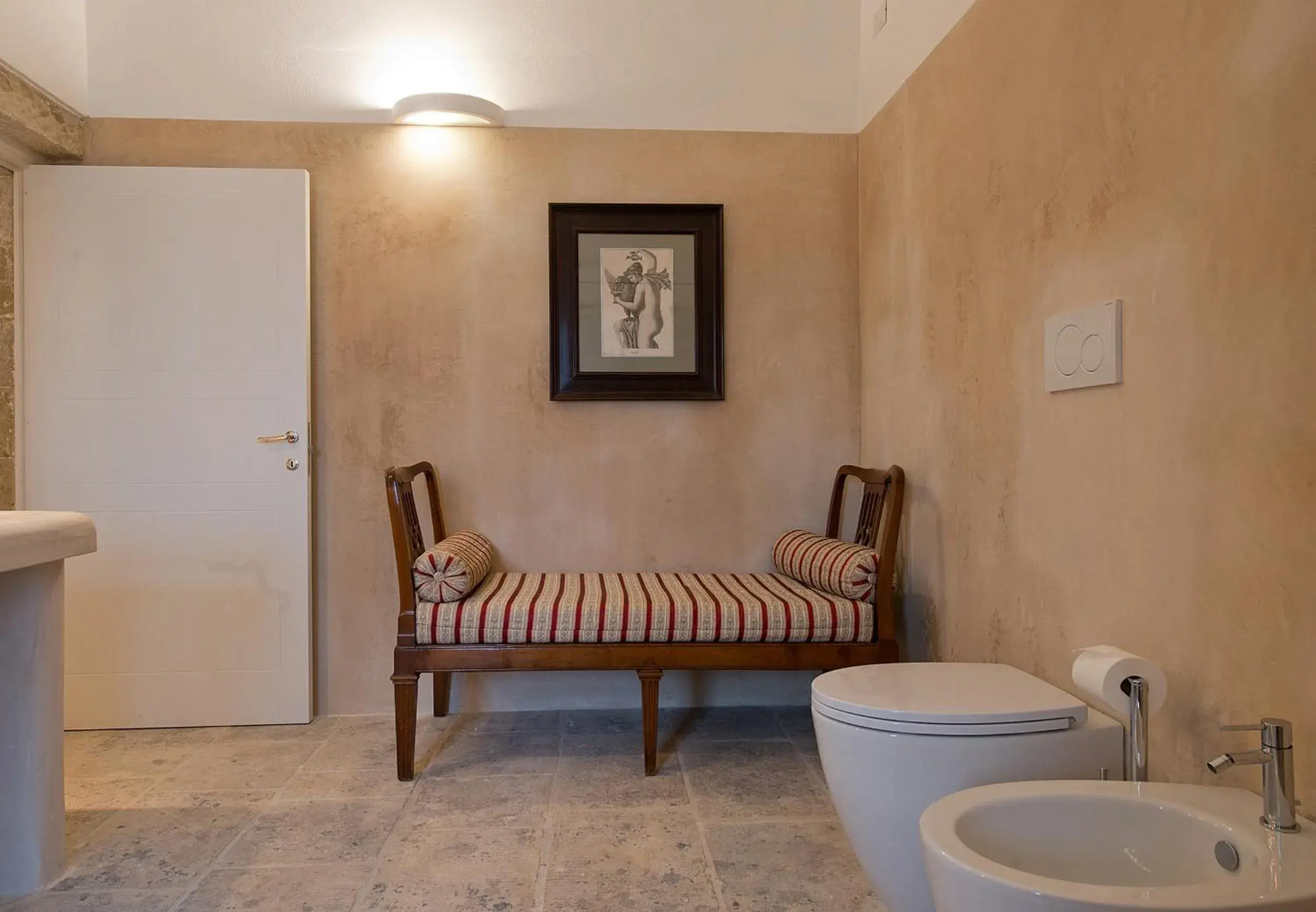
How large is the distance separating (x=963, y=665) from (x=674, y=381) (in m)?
1.49

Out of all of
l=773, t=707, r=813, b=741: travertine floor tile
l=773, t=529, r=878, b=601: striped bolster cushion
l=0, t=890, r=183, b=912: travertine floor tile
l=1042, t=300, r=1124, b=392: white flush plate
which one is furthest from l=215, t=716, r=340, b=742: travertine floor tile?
l=1042, t=300, r=1124, b=392: white flush plate

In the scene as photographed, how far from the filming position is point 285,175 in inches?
112

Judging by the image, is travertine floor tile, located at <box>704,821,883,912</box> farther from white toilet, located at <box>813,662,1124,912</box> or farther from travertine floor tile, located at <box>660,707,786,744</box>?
travertine floor tile, located at <box>660,707,786,744</box>

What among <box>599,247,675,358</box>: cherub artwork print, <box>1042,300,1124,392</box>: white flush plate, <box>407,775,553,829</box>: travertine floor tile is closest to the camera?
<box>1042,300,1124,392</box>: white flush plate

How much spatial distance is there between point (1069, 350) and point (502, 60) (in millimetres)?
2193

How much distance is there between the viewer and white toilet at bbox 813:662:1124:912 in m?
1.49

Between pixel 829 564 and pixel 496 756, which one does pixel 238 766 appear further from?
pixel 829 564

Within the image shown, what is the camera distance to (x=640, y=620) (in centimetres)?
244

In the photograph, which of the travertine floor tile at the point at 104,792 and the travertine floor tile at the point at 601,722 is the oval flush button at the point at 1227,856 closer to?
the travertine floor tile at the point at 601,722

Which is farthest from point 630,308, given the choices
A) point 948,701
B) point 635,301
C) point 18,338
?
point 18,338

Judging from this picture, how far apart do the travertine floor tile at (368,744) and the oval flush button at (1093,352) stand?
207 centimetres

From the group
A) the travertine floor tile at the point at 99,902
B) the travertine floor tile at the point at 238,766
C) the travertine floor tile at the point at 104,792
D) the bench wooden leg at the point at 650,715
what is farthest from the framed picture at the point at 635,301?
the travertine floor tile at the point at 99,902

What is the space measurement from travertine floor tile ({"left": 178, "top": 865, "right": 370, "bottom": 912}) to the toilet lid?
1.08m

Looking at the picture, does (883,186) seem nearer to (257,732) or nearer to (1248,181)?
(1248,181)
